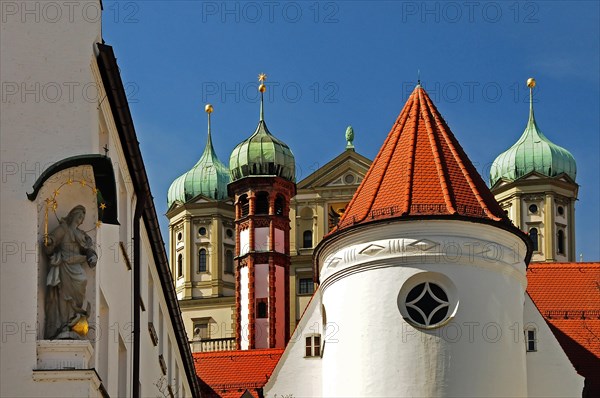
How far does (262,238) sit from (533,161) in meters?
21.8

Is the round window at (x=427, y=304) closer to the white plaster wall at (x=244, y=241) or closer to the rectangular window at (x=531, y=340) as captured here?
the rectangular window at (x=531, y=340)

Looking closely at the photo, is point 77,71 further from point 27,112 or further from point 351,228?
point 351,228

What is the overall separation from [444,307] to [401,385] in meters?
2.28

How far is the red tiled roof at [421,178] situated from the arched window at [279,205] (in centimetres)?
2276

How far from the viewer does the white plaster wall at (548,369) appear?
1737 inches

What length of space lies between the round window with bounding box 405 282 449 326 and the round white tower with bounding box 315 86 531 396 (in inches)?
0.9

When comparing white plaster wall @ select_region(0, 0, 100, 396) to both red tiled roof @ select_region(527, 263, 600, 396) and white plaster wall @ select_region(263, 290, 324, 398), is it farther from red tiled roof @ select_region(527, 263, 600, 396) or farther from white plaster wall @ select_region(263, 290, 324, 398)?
red tiled roof @ select_region(527, 263, 600, 396)

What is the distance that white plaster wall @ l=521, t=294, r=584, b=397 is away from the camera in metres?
44.1

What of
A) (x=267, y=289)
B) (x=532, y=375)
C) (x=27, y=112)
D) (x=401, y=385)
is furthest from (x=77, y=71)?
(x=267, y=289)

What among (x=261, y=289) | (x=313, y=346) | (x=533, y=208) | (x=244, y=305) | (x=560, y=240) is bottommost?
(x=313, y=346)

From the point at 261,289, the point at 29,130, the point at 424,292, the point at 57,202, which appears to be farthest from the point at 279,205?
the point at 57,202

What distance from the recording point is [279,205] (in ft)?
232

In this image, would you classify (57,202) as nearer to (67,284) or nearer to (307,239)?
(67,284)

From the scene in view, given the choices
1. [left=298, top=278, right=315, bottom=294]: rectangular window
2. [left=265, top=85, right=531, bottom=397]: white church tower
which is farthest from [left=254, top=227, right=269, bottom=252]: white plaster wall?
[left=265, top=85, right=531, bottom=397]: white church tower
